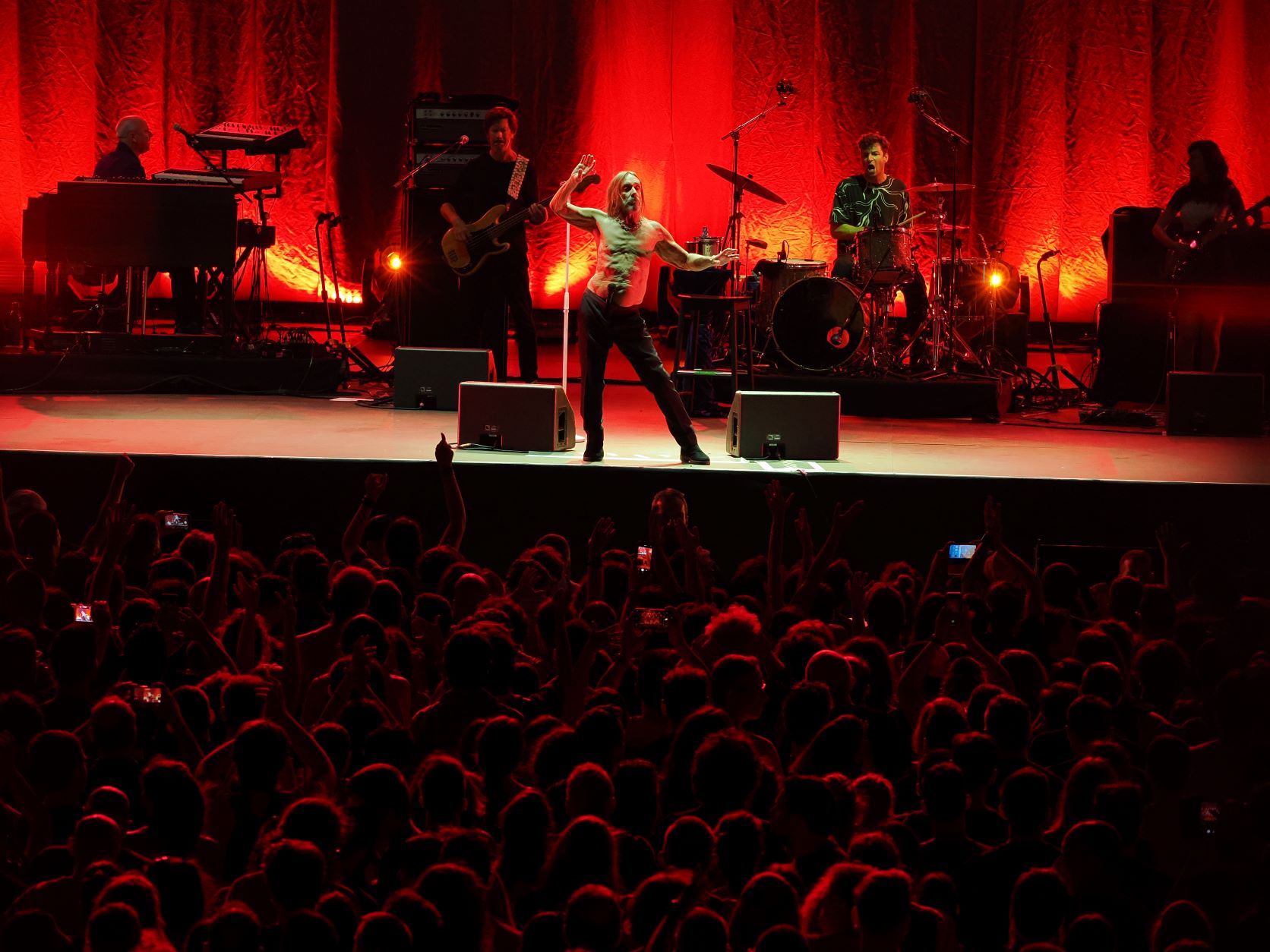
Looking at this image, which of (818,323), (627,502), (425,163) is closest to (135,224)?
(425,163)

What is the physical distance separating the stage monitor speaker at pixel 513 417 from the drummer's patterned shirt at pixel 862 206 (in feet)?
11.4

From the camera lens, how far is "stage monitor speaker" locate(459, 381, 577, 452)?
7090 millimetres

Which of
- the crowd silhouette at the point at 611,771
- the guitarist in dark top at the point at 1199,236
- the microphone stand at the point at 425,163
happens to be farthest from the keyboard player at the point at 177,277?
the guitarist in dark top at the point at 1199,236

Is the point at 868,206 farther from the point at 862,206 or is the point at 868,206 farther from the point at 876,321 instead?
the point at 876,321

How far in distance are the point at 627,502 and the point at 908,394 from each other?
341 centimetres

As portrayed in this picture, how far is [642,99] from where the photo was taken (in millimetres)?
12742

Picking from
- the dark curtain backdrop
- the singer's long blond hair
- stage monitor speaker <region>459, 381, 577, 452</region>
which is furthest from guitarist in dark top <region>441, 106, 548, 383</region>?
the dark curtain backdrop

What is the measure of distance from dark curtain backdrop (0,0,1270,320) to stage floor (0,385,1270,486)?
3.93 m

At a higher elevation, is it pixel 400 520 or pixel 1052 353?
pixel 1052 353

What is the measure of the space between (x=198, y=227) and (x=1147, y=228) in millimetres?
6531

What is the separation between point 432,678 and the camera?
11.8ft

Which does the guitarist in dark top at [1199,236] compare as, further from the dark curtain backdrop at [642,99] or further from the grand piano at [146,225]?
the grand piano at [146,225]

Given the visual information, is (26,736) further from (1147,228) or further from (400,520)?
(1147,228)

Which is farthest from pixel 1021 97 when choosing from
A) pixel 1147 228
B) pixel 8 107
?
pixel 8 107
